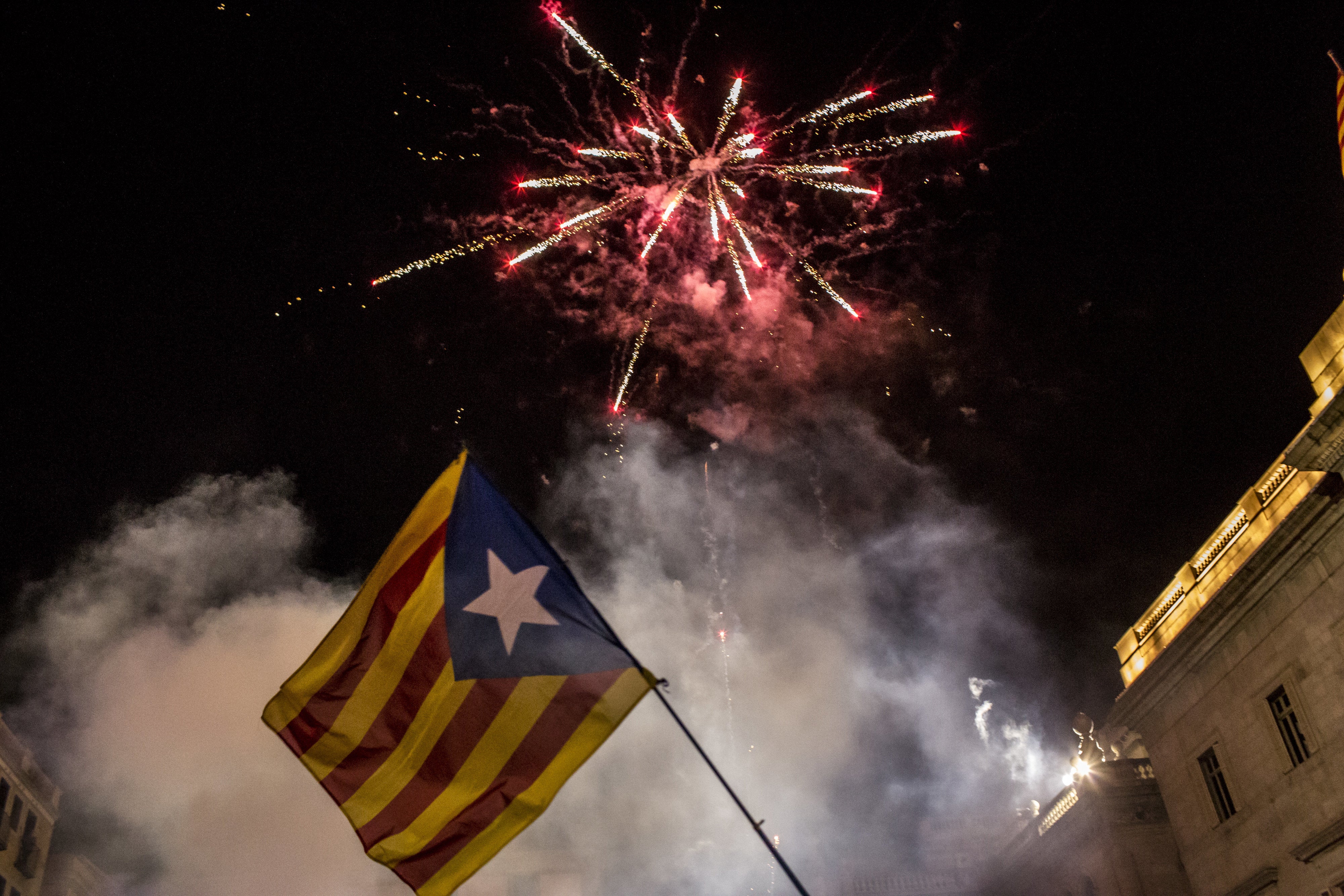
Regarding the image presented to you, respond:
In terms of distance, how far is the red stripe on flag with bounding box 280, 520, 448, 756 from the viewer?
29.3ft

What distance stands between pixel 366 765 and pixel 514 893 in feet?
199

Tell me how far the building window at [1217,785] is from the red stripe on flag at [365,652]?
18358mm

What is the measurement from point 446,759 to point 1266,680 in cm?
1666

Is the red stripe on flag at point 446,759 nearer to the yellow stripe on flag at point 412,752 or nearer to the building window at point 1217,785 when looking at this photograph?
the yellow stripe on flag at point 412,752

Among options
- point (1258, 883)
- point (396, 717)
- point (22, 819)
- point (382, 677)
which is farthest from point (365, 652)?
point (22, 819)

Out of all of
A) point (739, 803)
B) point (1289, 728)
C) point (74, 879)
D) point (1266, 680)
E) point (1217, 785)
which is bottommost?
point (739, 803)

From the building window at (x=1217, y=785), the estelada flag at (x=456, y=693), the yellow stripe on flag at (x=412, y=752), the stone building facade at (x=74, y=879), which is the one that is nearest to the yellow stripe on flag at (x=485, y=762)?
the estelada flag at (x=456, y=693)

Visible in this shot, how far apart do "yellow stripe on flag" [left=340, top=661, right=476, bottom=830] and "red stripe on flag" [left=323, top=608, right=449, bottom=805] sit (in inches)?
1.5

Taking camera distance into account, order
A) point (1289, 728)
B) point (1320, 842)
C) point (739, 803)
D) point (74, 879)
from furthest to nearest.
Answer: point (74, 879), point (1289, 728), point (1320, 842), point (739, 803)

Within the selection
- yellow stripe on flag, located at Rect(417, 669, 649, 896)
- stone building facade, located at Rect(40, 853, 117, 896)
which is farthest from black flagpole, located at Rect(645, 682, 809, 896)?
stone building facade, located at Rect(40, 853, 117, 896)

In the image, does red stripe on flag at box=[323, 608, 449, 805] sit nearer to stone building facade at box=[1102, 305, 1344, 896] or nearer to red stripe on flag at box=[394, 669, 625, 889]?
red stripe on flag at box=[394, 669, 625, 889]

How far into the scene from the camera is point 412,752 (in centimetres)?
887

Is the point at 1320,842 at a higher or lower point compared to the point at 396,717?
higher

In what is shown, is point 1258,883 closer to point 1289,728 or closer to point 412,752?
point 1289,728
